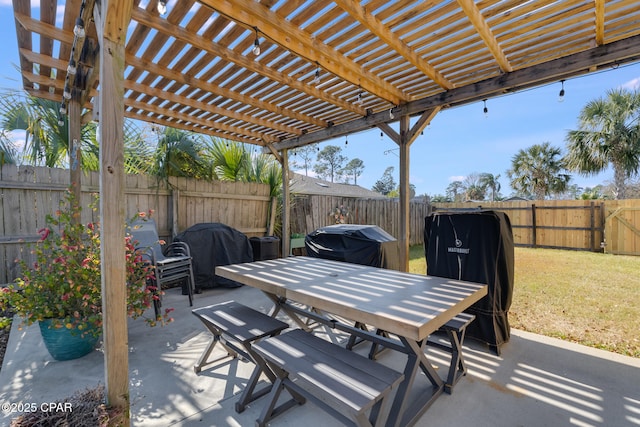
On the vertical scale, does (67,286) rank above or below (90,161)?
below

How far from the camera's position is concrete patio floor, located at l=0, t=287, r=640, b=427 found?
174 cm

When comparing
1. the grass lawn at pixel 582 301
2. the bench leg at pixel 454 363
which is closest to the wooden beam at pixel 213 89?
the bench leg at pixel 454 363

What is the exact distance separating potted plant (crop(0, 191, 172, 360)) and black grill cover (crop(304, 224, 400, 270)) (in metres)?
2.23

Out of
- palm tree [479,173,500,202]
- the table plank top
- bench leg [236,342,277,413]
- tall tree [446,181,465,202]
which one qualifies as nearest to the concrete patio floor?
bench leg [236,342,277,413]

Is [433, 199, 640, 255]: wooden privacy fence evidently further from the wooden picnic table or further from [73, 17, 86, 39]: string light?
[73, 17, 86, 39]: string light

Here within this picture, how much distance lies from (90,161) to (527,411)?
5.86m

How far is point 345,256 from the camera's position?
3.80 metres

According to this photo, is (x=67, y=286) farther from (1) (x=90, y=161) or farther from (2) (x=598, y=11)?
(2) (x=598, y=11)

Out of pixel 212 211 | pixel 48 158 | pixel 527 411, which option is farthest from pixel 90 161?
pixel 527 411

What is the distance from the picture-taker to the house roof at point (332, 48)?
6.73ft

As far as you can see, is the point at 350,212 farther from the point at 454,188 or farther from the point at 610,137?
the point at 454,188

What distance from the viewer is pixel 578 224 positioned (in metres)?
8.45

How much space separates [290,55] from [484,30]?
1603 mm

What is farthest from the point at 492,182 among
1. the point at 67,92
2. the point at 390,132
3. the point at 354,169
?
the point at 67,92
